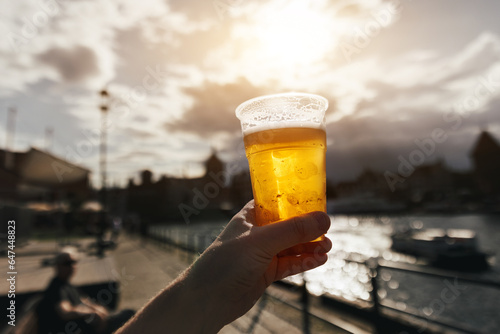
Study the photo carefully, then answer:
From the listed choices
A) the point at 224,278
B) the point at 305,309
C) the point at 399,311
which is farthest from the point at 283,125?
the point at 305,309

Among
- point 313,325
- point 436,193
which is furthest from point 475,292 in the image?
point 436,193

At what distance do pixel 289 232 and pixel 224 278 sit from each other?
1.21 feet

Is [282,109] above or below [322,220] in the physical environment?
above

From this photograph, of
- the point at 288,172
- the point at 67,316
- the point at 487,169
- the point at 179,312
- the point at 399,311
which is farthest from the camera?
the point at 487,169

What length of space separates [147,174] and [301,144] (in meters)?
→ 91.2

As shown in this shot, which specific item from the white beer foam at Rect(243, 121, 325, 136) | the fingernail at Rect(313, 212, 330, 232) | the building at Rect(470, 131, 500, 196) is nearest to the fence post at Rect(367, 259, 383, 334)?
the fingernail at Rect(313, 212, 330, 232)

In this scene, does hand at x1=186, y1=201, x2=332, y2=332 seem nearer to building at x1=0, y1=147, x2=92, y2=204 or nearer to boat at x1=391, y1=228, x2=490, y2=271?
building at x1=0, y1=147, x2=92, y2=204

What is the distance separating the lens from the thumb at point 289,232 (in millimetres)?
1390

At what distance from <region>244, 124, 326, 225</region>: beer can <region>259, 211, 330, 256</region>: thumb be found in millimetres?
113

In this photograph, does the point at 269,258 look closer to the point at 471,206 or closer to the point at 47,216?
the point at 47,216

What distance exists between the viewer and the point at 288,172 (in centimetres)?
151

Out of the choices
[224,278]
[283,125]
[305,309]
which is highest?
[283,125]

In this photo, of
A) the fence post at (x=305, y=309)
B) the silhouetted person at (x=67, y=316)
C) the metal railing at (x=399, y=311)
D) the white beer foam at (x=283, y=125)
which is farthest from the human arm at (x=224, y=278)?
the fence post at (x=305, y=309)

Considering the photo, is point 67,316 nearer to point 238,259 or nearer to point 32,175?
point 238,259
